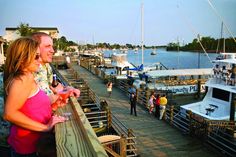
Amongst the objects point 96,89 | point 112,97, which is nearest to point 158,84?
point 96,89

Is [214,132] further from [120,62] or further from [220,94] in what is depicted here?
[120,62]

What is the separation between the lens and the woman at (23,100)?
227 cm

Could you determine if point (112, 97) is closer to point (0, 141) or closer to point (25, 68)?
point (0, 141)

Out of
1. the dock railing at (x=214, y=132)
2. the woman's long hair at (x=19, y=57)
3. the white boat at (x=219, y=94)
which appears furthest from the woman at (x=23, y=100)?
the white boat at (x=219, y=94)

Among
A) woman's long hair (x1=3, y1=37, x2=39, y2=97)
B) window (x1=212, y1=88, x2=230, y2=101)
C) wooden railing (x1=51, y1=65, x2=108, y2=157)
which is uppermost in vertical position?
woman's long hair (x1=3, y1=37, x2=39, y2=97)

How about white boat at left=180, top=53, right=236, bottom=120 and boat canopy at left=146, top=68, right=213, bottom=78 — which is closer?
white boat at left=180, top=53, right=236, bottom=120

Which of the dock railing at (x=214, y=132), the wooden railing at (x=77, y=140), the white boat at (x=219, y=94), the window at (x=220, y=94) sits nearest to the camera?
the wooden railing at (x=77, y=140)

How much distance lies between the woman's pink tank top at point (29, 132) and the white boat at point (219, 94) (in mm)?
17484

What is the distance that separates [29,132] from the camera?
2518mm

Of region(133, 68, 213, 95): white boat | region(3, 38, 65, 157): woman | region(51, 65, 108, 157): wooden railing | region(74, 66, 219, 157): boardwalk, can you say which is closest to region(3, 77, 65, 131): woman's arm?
region(3, 38, 65, 157): woman

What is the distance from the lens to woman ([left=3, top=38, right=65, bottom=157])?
2.27 meters

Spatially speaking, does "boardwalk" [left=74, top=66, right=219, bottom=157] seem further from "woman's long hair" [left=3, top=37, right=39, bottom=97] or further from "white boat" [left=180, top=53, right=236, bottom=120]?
"woman's long hair" [left=3, top=37, right=39, bottom=97]

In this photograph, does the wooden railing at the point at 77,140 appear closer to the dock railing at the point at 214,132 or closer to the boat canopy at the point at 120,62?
the dock railing at the point at 214,132

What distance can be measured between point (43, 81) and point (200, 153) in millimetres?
9609
